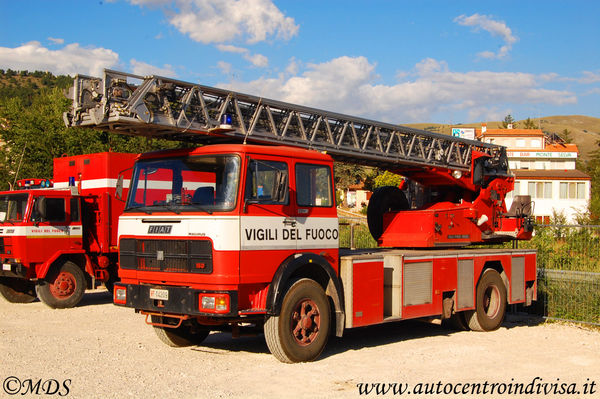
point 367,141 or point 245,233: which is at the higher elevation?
point 367,141

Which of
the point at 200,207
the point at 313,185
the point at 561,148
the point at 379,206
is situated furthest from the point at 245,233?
the point at 561,148

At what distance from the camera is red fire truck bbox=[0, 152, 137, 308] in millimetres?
14109

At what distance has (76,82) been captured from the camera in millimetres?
7965

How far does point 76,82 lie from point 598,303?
413 inches

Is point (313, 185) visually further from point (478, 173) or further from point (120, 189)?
point (478, 173)

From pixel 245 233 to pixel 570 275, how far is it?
332 inches

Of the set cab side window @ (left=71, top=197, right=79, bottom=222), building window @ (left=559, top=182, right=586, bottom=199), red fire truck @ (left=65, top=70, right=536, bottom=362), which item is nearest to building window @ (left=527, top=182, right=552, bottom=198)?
building window @ (left=559, top=182, right=586, bottom=199)

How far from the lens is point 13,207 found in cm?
1433

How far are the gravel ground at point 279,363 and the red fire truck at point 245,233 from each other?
19.2 inches

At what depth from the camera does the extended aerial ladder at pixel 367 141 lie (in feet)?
26.6

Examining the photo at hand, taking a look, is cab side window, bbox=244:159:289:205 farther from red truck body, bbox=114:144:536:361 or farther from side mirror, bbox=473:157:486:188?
side mirror, bbox=473:157:486:188

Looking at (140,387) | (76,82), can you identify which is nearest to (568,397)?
(140,387)

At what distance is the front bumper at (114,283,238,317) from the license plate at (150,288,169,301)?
1.3 inches

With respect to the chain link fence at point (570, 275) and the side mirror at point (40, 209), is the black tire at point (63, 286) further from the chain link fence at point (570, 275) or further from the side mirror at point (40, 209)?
the chain link fence at point (570, 275)
